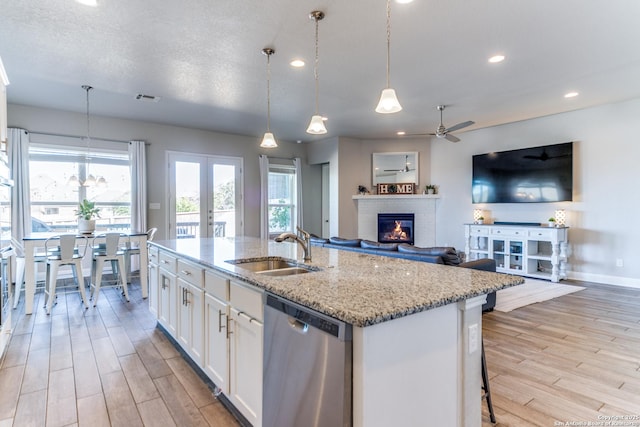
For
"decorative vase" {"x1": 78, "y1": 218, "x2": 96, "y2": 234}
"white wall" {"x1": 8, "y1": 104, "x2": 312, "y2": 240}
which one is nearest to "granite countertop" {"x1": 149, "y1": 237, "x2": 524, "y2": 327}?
"decorative vase" {"x1": 78, "y1": 218, "x2": 96, "y2": 234}

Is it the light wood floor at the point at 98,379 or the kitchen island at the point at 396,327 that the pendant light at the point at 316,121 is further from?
the light wood floor at the point at 98,379

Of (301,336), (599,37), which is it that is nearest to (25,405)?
(301,336)

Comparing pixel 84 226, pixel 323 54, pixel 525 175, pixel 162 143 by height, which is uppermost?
pixel 323 54

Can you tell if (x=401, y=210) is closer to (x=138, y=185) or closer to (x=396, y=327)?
(x=138, y=185)

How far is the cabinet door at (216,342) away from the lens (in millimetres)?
2072

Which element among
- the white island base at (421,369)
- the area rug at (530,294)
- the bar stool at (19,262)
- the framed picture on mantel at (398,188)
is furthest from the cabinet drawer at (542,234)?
the bar stool at (19,262)

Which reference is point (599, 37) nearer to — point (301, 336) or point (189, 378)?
point (301, 336)

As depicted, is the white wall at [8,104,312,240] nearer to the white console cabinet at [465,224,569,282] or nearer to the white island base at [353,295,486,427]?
the white console cabinet at [465,224,569,282]

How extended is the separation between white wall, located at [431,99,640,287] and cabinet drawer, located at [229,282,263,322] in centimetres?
604

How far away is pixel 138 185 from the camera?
20.3 ft

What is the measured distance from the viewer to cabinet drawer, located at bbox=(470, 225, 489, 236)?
21.1ft

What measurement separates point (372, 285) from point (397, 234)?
20.9ft

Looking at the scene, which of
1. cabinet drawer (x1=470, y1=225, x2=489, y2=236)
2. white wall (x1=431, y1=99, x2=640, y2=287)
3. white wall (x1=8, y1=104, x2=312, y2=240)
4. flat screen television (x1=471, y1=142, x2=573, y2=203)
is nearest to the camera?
white wall (x1=431, y1=99, x2=640, y2=287)

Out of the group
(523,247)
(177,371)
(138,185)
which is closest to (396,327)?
(177,371)
